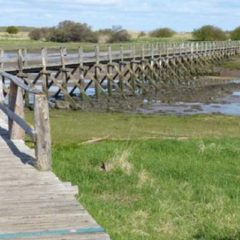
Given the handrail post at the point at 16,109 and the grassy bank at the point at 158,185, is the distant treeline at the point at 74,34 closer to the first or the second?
the grassy bank at the point at 158,185

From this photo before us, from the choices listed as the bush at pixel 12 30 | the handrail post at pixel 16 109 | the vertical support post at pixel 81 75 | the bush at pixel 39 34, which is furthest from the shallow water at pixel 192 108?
the bush at pixel 12 30

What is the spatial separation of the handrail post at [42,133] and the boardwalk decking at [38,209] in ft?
0.49

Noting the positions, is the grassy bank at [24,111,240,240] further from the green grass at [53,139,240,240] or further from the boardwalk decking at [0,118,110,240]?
the boardwalk decking at [0,118,110,240]

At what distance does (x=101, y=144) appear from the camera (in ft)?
43.9

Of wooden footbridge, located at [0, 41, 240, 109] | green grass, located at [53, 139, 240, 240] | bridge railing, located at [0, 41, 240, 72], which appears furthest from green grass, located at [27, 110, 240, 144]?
wooden footbridge, located at [0, 41, 240, 109]

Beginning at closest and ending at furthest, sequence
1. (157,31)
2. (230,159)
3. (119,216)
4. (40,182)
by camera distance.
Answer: (40,182) < (119,216) < (230,159) < (157,31)

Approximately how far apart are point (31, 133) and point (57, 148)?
14.5ft

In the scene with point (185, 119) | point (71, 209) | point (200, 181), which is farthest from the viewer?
point (185, 119)

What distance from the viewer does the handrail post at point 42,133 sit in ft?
27.2

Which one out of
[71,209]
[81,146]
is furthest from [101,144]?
[71,209]

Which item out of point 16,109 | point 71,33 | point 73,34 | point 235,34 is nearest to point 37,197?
point 16,109

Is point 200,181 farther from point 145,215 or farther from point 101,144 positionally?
point 101,144

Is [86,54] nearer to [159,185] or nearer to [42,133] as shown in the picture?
[159,185]

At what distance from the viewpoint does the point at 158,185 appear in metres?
9.72
